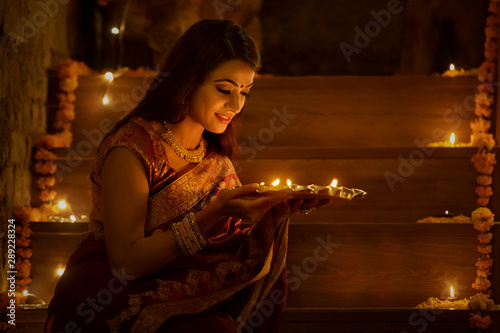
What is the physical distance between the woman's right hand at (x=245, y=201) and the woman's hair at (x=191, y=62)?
428 millimetres

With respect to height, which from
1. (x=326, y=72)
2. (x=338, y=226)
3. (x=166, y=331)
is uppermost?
(x=326, y=72)

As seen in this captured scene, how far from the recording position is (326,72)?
538 centimetres

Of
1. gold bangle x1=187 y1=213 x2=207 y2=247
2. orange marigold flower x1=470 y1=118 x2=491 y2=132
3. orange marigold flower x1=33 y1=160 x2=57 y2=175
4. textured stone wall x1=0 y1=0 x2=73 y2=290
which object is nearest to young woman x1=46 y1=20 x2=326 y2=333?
gold bangle x1=187 y1=213 x2=207 y2=247

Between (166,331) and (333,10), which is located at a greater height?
(333,10)

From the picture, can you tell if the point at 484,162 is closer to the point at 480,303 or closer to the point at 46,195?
the point at 480,303

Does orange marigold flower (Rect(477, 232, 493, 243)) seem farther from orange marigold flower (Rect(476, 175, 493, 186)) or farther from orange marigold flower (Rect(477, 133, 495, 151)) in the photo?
orange marigold flower (Rect(477, 133, 495, 151))

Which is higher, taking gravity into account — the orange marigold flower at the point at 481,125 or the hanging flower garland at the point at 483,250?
the orange marigold flower at the point at 481,125

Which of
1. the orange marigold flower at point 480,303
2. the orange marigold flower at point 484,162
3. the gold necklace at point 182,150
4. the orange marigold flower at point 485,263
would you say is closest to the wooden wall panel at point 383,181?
the orange marigold flower at point 484,162

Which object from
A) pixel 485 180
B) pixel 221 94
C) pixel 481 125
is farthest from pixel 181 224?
pixel 481 125

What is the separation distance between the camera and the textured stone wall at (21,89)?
8.64 ft

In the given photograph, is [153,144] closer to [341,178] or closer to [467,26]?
[341,178]

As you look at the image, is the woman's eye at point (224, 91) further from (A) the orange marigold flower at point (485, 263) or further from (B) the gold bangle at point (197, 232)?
(A) the orange marigold flower at point (485, 263)

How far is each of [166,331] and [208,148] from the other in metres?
0.80

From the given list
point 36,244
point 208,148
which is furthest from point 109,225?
point 36,244
